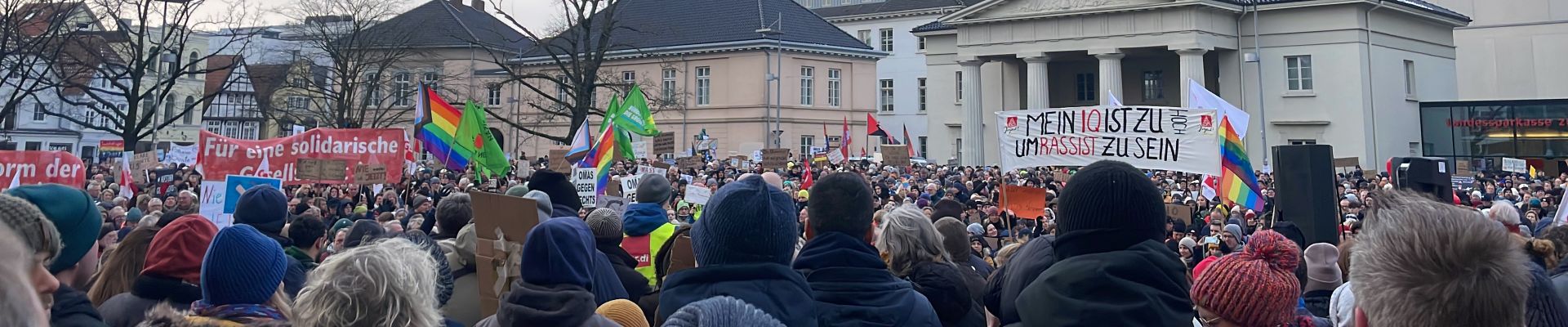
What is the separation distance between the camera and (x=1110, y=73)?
148ft

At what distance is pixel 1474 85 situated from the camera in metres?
55.4

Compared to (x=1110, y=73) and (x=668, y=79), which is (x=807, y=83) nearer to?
(x=668, y=79)

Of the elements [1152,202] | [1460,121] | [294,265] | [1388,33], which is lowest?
[294,265]

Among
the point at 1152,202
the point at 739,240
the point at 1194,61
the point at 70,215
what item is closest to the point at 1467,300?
the point at 1152,202

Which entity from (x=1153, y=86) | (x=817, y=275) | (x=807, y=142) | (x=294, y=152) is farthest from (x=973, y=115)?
(x=817, y=275)

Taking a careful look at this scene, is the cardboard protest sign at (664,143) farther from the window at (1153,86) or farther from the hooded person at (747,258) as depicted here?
the window at (1153,86)

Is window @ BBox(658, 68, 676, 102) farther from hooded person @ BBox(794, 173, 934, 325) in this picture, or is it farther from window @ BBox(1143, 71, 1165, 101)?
hooded person @ BBox(794, 173, 934, 325)

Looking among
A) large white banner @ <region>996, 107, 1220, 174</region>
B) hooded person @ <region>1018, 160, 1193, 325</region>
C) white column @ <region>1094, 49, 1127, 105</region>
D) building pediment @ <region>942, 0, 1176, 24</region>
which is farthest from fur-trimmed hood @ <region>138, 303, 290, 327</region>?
building pediment @ <region>942, 0, 1176, 24</region>

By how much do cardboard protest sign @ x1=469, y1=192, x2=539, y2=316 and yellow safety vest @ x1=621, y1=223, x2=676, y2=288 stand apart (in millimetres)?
1676

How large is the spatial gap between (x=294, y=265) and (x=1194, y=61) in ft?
143

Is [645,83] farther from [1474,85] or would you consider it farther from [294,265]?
[294,265]

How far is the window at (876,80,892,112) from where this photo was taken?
2680 inches

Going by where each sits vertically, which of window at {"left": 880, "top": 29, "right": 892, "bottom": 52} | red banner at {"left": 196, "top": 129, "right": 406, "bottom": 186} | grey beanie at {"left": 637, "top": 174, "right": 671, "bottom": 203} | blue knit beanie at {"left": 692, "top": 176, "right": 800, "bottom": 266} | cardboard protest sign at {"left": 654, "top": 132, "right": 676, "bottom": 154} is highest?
window at {"left": 880, "top": 29, "right": 892, "bottom": 52}

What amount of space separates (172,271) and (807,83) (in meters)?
51.2
